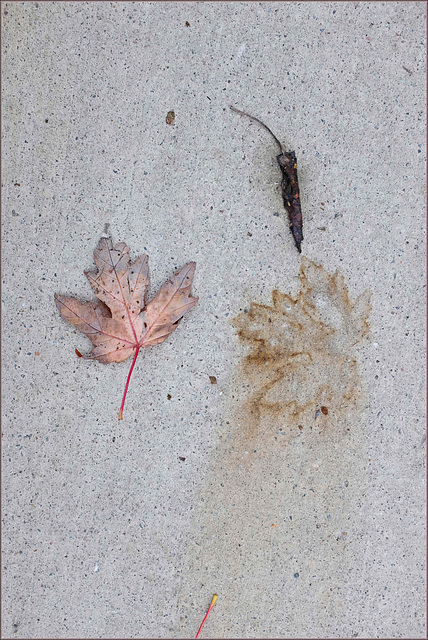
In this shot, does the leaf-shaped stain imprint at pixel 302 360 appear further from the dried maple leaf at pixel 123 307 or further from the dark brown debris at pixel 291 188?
the dried maple leaf at pixel 123 307

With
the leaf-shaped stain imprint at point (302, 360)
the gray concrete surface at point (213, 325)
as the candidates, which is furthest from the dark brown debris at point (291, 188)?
the leaf-shaped stain imprint at point (302, 360)

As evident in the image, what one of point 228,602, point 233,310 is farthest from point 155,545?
point 233,310

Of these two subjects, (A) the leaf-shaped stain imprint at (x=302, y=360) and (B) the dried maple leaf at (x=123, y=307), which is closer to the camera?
(B) the dried maple leaf at (x=123, y=307)

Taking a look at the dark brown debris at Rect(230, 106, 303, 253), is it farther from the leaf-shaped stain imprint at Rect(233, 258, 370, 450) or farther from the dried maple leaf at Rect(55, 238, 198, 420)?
the dried maple leaf at Rect(55, 238, 198, 420)

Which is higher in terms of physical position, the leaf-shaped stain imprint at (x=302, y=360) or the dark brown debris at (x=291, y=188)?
the dark brown debris at (x=291, y=188)

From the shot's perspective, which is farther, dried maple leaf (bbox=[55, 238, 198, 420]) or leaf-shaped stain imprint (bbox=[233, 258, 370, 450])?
leaf-shaped stain imprint (bbox=[233, 258, 370, 450])

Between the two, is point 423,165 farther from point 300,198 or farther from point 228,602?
point 228,602

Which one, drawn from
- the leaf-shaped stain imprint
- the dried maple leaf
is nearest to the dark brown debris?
the leaf-shaped stain imprint
